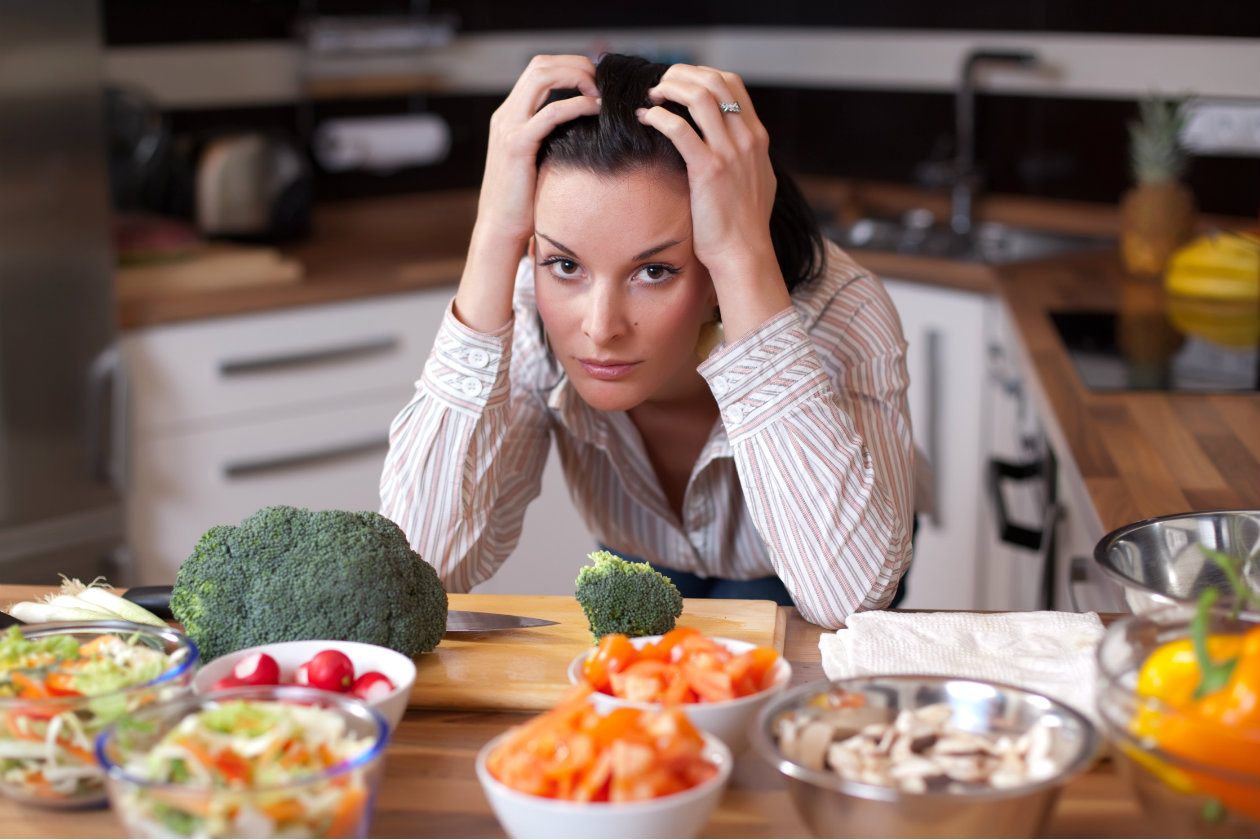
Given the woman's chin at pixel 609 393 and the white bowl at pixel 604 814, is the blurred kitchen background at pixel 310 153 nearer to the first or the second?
the woman's chin at pixel 609 393

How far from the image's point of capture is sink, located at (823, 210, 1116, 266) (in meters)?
3.10

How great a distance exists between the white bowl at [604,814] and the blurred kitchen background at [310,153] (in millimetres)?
1973

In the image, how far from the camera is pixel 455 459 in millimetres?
1368

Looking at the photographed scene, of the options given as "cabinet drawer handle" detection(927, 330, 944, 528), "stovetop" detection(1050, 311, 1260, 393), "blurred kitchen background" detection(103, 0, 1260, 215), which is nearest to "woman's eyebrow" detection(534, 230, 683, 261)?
"stovetop" detection(1050, 311, 1260, 393)

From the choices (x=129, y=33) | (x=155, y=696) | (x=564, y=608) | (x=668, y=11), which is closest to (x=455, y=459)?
(x=564, y=608)

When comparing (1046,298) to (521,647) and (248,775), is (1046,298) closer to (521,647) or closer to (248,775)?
(521,647)

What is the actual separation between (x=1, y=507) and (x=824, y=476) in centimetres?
177

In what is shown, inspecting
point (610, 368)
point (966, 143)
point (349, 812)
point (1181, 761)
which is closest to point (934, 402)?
point (966, 143)

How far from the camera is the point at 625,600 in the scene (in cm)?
105

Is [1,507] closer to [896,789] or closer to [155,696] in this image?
[155,696]

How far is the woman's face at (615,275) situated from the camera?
1255 millimetres

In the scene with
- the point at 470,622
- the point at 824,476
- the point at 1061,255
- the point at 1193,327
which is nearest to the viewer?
the point at 470,622

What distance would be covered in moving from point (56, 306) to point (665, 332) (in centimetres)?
160

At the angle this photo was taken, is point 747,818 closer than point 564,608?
Yes
